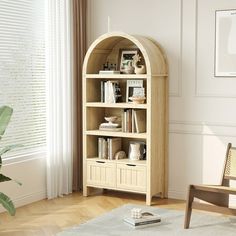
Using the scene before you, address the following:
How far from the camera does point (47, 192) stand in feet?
19.8

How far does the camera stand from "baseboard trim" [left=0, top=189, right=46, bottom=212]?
5.66m

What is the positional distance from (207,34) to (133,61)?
2.81 ft

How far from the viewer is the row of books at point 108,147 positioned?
6.04m

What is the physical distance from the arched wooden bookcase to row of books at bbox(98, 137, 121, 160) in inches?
3.5

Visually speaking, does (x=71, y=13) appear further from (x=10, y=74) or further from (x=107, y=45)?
(x=10, y=74)

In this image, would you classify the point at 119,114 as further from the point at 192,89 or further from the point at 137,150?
the point at 192,89

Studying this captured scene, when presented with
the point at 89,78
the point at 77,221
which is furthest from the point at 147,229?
the point at 89,78

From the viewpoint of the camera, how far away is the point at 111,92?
5.98 meters

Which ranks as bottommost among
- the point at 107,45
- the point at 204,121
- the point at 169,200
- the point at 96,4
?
the point at 169,200

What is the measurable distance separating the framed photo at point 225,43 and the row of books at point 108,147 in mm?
1365

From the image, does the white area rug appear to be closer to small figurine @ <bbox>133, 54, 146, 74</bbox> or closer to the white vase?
the white vase

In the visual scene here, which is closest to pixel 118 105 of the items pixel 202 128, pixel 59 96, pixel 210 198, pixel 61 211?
pixel 59 96

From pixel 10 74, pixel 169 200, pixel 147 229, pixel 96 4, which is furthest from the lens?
pixel 96 4

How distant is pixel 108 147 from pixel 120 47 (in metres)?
1.18
